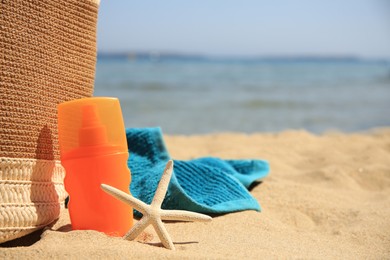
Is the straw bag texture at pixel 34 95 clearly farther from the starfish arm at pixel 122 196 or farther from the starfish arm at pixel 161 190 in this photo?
the starfish arm at pixel 161 190

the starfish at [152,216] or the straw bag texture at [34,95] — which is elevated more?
the straw bag texture at [34,95]

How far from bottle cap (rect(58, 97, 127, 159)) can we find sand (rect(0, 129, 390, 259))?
0.30m

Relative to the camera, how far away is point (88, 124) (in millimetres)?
1646

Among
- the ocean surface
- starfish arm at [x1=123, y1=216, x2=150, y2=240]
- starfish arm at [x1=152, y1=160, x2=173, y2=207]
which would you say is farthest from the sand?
the ocean surface

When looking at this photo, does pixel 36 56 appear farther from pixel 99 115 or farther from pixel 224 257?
pixel 224 257

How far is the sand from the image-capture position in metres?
1.58

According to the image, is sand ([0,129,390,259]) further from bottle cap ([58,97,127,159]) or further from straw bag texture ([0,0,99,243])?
bottle cap ([58,97,127,159])

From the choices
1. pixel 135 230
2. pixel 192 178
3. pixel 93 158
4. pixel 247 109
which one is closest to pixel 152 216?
pixel 135 230

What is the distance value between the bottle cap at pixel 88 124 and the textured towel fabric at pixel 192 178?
550mm

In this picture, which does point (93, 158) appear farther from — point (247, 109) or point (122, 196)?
point (247, 109)

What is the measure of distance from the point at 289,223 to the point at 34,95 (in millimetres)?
1262

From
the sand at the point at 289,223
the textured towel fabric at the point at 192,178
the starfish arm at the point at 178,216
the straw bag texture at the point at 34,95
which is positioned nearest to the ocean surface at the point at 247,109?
the sand at the point at 289,223

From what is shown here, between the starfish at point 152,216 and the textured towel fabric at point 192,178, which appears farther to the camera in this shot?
the textured towel fabric at point 192,178

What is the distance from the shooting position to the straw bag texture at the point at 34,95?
1.63m
